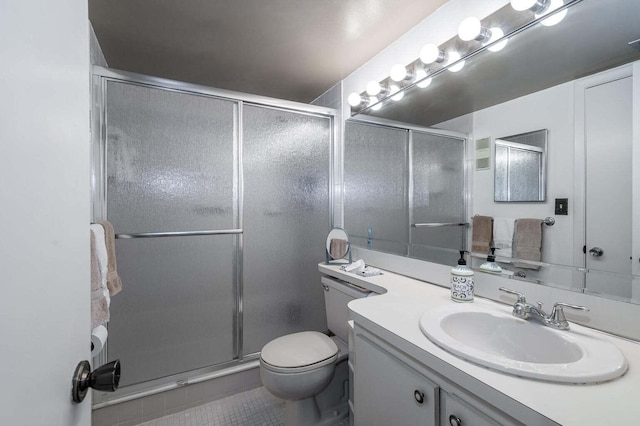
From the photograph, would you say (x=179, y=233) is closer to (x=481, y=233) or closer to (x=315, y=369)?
(x=315, y=369)

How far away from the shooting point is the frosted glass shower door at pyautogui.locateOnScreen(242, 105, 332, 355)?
75.3 inches

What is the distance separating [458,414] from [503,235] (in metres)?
0.76

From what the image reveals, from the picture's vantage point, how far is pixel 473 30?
3.91ft

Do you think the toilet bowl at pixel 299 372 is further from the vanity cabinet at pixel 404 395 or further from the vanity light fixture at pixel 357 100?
the vanity light fixture at pixel 357 100

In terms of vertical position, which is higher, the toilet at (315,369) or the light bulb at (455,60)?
the light bulb at (455,60)

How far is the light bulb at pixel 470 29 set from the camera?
3.88 ft

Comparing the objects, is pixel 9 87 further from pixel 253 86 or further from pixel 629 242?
pixel 253 86

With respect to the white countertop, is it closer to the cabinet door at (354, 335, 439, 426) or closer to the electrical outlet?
the cabinet door at (354, 335, 439, 426)

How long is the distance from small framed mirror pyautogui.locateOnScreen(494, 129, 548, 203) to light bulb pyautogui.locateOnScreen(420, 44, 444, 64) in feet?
1.71

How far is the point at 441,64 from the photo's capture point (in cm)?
139

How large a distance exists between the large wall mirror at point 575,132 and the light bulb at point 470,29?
0.21 feet

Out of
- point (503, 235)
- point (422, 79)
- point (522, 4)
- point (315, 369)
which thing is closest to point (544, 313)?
point (503, 235)

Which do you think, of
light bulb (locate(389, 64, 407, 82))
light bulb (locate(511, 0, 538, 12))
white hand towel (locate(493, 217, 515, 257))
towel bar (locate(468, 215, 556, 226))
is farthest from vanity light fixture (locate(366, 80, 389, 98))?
towel bar (locate(468, 215, 556, 226))

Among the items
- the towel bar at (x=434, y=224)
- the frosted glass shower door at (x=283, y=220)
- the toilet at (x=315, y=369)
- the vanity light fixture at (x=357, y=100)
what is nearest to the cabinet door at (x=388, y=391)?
the toilet at (x=315, y=369)
